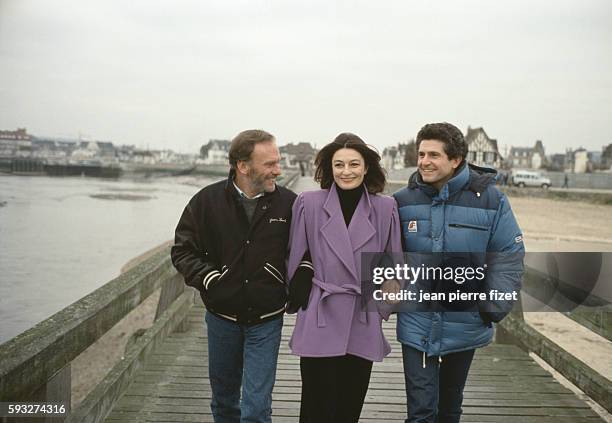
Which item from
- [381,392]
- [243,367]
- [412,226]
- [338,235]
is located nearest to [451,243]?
[412,226]

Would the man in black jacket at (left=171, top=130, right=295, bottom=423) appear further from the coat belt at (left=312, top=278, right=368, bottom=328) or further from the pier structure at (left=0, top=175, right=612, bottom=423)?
the pier structure at (left=0, top=175, right=612, bottom=423)

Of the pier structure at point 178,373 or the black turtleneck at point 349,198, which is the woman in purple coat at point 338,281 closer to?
the black turtleneck at point 349,198

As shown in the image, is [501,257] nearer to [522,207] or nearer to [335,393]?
[335,393]

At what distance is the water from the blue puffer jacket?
1027 cm

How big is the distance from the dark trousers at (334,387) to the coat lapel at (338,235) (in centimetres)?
45

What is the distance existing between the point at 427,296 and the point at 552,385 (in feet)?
6.29

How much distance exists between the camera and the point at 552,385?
3850mm

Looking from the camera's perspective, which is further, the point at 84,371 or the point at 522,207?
the point at 522,207

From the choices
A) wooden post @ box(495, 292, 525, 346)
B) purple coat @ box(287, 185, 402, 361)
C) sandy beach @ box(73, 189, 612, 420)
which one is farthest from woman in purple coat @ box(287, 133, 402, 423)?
sandy beach @ box(73, 189, 612, 420)

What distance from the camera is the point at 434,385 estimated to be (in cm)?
260

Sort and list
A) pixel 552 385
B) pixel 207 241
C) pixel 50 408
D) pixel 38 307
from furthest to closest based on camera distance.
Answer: pixel 38 307, pixel 552 385, pixel 207 241, pixel 50 408

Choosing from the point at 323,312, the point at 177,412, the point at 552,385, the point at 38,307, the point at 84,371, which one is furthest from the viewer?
the point at 38,307

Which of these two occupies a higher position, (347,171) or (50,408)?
(347,171)

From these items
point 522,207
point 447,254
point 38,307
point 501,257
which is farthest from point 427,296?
point 522,207
